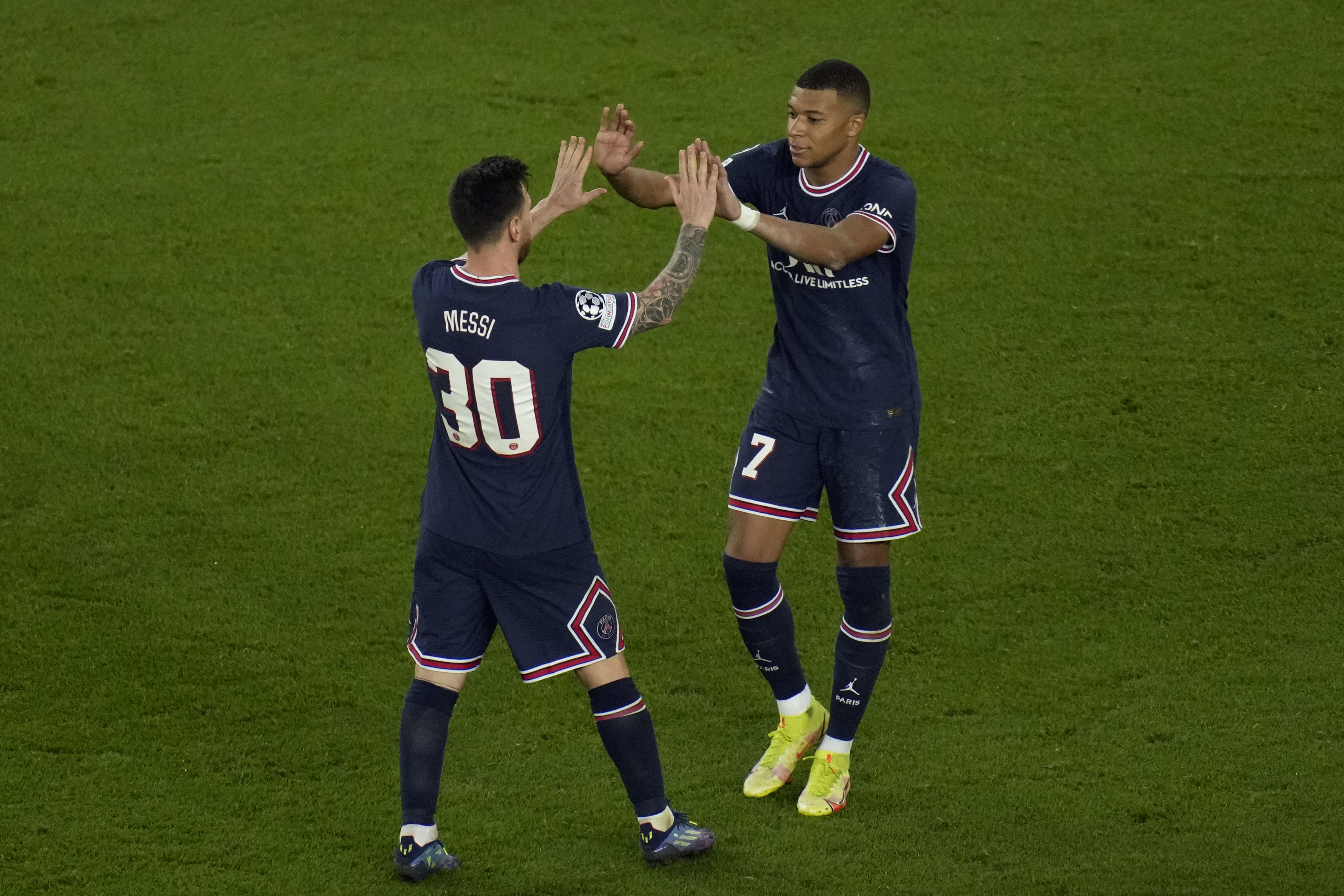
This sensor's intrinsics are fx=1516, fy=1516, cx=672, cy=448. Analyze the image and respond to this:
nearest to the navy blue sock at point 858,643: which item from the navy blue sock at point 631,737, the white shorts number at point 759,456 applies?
the white shorts number at point 759,456

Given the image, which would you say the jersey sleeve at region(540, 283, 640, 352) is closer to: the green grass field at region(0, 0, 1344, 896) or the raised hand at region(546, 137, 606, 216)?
the raised hand at region(546, 137, 606, 216)

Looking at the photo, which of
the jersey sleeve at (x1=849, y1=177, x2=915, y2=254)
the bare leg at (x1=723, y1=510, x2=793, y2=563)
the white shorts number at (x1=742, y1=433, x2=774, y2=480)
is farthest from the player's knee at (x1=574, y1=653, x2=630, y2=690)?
the jersey sleeve at (x1=849, y1=177, x2=915, y2=254)

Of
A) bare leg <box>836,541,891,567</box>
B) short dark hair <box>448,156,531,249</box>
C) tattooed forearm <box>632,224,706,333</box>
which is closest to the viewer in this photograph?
short dark hair <box>448,156,531,249</box>

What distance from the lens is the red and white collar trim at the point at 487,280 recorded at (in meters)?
3.89

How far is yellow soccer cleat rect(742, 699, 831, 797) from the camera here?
4824mm

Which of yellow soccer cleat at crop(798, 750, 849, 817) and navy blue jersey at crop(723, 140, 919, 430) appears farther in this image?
yellow soccer cleat at crop(798, 750, 849, 817)

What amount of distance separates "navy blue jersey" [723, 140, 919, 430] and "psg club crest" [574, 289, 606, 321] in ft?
2.48

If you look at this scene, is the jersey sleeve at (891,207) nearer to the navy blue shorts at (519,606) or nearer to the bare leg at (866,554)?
the bare leg at (866,554)

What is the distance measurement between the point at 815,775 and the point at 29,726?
2.63m

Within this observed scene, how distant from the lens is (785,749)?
492 centimetres

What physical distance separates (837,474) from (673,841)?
1.20 metres

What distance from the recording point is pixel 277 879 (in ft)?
14.1

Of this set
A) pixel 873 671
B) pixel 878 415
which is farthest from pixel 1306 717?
pixel 878 415

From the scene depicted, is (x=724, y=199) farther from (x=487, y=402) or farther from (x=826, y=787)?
(x=826, y=787)
